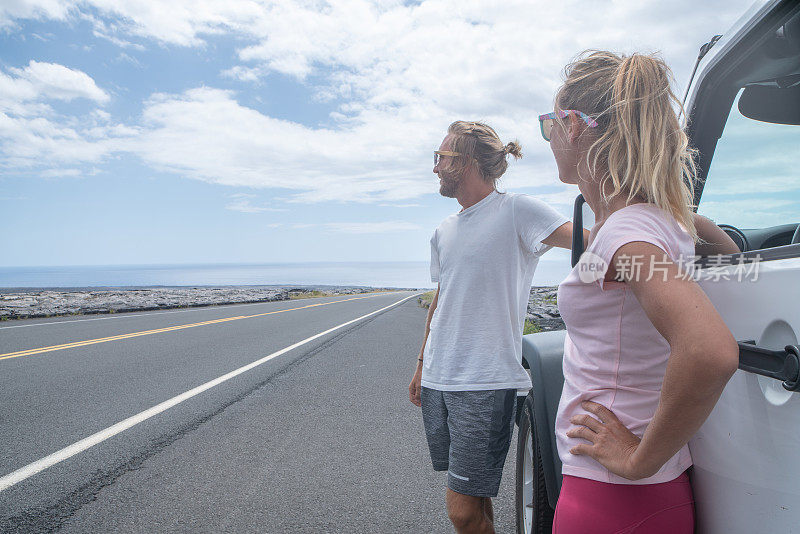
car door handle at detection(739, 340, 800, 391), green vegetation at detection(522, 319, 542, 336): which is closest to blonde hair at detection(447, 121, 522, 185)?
car door handle at detection(739, 340, 800, 391)

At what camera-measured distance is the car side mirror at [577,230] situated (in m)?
1.64

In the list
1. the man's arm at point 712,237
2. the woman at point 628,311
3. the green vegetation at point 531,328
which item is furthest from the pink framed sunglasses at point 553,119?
the green vegetation at point 531,328

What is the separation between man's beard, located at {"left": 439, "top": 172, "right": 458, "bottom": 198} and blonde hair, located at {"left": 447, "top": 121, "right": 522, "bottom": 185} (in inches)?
2.0

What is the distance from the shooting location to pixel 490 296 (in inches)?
92.4

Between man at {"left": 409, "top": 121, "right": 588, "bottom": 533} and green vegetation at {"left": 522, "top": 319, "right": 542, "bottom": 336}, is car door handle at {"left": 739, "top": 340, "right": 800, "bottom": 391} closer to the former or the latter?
man at {"left": 409, "top": 121, "right": 588, "bottom": 533}

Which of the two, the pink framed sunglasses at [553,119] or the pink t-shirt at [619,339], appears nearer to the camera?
the pink t-shirt at [619,339]

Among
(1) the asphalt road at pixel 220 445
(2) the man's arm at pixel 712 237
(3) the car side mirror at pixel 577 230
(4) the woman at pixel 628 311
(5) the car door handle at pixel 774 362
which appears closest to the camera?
(5) the car door handle at pixel 774 362

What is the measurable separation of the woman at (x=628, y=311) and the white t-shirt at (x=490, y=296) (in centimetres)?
93

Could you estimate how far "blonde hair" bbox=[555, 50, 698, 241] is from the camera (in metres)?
1.17

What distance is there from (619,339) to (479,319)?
1141 millimetres

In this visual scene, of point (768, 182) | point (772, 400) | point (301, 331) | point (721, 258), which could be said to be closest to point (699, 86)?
point (768, 182)

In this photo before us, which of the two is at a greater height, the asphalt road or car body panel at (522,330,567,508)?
car body panel at (522,330,567,508)

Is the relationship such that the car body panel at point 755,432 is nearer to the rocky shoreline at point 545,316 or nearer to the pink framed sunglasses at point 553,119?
the pink framed sunglasses at point 553,119

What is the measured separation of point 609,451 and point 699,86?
52.7 inches
